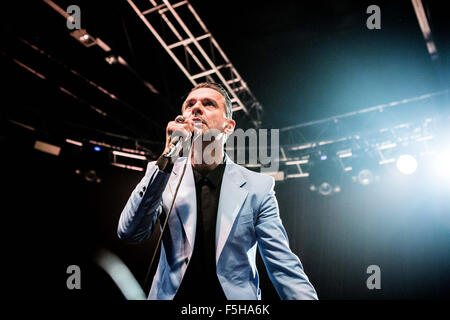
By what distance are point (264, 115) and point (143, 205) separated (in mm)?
5070

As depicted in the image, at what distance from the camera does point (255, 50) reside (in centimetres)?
575

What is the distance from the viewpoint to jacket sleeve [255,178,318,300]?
1.39 meters

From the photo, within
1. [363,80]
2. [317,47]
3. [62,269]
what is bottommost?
[62,269]

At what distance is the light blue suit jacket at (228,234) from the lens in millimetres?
1434

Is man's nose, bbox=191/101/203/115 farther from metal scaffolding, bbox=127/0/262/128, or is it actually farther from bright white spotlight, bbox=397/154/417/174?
bright white spotlight, bbox=397/154/417/174

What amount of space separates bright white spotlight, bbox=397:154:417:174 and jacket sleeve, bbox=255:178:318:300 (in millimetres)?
5049

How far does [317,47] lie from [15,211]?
21.6 ft

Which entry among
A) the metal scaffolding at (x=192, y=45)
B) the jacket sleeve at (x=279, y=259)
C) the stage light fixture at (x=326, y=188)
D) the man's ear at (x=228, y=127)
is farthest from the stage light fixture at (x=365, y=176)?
the jacket sleeve at (x=279, y=259)

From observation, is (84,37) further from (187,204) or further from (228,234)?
(228,234)

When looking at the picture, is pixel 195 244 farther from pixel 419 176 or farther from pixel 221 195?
pixel 419 176

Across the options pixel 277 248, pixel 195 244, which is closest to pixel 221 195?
pixel 195 244

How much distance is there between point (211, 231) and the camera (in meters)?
1.63

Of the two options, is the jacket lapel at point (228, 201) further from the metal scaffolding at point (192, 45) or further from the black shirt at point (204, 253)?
the metal scaffolding at point (192, 45)

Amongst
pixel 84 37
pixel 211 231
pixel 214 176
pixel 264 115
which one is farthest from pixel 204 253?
pixel 264 115
